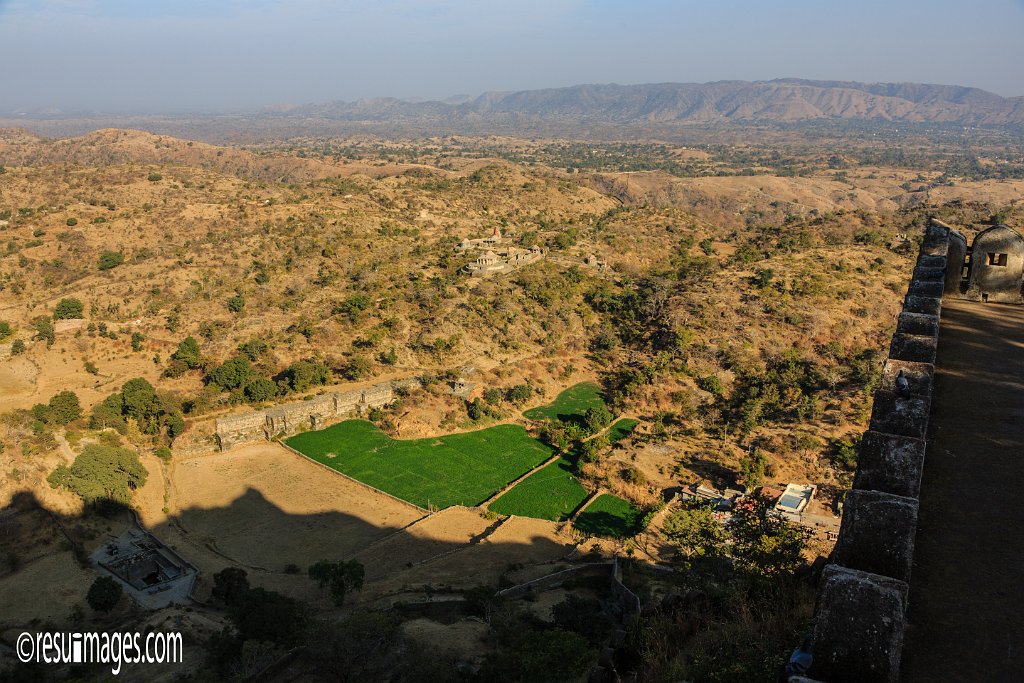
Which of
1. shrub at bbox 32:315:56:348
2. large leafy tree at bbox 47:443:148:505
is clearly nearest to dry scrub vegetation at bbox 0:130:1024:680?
shrub at bbox 32:315:56:348

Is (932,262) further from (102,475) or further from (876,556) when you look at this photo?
(102,475)

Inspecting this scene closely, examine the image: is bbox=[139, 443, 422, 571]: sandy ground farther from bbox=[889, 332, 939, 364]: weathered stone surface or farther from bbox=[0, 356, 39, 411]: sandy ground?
bbox=[889, 332, 939, 364]: weathered stone surface

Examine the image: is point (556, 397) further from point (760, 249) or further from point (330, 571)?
point (760, 249)

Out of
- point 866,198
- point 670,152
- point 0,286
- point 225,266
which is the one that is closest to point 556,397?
point 225,266

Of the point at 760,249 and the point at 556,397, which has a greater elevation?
the point at 760,249

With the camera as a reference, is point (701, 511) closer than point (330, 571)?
No

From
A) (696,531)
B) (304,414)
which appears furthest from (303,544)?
(696,531)
